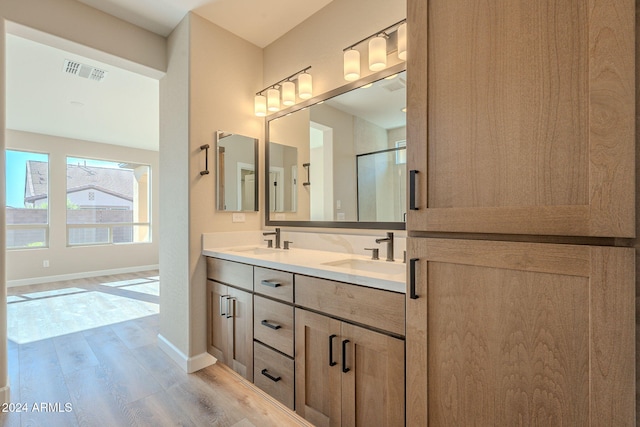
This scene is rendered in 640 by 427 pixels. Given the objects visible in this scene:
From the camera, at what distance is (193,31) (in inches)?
88.4

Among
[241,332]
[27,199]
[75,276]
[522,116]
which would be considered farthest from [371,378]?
[27,199]

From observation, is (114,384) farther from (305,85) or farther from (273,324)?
(305,85)

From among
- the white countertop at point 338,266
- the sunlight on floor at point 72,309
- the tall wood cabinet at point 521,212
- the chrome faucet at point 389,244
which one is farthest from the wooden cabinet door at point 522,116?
the sunlight on floor at point 72,309

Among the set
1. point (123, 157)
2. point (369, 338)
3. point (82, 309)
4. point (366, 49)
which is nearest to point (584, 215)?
point (369, 338)

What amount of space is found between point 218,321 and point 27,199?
17.6ft

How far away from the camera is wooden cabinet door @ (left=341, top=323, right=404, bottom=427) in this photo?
117 cm

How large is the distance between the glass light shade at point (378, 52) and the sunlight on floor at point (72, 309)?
11.7 feet

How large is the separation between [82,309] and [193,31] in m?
3.54

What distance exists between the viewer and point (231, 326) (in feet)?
6.68

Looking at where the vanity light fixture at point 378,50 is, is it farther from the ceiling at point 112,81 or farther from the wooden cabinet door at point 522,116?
the wooden cabinet door at point 522,116

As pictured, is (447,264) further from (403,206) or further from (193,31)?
(193,31)

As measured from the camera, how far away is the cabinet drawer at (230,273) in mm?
1907

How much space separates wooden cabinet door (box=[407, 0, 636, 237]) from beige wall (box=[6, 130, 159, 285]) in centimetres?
659

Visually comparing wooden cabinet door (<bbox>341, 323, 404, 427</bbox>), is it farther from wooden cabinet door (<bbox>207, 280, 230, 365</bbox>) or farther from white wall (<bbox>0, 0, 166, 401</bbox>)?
white wall (<bbox>0, 0, 166, 401</bbox>)
